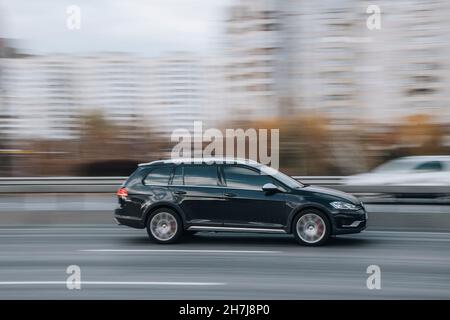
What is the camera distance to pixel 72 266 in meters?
9.06

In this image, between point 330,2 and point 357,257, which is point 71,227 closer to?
point 357,257

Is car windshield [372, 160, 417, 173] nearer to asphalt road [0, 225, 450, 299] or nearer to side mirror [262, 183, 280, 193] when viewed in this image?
asphalt road [0, 225, 450, 299]

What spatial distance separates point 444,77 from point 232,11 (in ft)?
95.9

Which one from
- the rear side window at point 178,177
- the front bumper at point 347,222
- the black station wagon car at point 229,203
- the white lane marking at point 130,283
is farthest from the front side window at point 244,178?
the white lane marking at point 130,283

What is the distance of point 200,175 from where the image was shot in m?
11.0

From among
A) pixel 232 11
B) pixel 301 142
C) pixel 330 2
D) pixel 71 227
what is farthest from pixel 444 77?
pixel 71 227

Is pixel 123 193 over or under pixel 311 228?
over

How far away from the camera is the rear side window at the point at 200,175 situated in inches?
430

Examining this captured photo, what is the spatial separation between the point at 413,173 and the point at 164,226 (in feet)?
35.9

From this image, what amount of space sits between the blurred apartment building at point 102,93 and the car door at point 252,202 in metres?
32.5

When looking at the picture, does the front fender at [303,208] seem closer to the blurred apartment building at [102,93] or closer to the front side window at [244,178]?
the front side window at [244,178]

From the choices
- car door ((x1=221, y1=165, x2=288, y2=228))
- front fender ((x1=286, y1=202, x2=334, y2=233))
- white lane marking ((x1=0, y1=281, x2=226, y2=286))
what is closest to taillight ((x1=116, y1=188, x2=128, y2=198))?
car door ((x1=221, y1=165, x2=288, y2=228))

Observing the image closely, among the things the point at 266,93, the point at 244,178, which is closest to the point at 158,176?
the point at 244,178

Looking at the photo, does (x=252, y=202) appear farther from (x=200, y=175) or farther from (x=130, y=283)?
(x=130, y=283)
